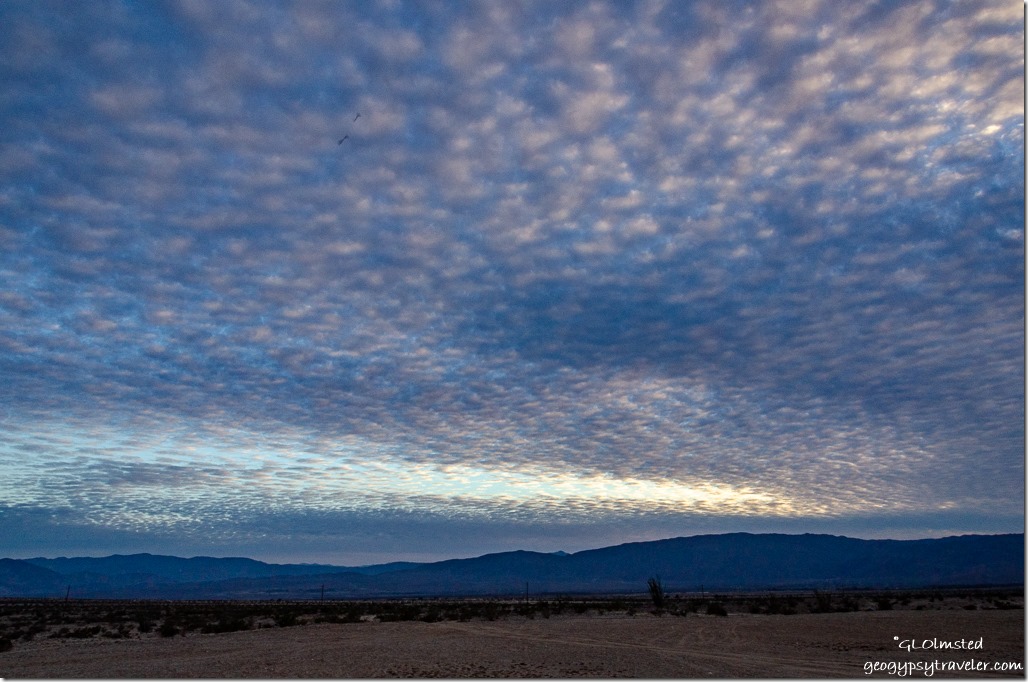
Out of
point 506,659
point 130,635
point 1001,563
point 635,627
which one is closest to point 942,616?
point 635,627

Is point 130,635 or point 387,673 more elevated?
point 387,673

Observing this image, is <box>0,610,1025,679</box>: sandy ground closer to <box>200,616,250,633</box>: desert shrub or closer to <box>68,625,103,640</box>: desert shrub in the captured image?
<box>68,625,103,640</box>: desert shrub

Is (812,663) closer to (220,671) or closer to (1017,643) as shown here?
(1017,643)

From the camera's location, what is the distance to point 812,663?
2189 centimetres

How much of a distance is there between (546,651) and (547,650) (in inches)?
13.0

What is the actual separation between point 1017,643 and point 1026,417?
17.3 metres

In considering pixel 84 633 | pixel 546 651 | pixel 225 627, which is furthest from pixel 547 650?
pixel 84 633

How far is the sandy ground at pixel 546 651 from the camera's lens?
21.6 m

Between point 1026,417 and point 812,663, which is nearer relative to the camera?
point 1026,417

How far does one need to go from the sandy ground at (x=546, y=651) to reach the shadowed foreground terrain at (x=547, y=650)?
4 cm

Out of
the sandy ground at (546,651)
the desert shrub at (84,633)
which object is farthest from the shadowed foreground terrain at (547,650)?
the desert shrub at (84,633)

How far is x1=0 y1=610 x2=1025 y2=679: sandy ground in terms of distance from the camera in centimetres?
2158

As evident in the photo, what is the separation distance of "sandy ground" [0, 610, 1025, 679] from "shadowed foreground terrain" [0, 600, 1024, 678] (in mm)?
41

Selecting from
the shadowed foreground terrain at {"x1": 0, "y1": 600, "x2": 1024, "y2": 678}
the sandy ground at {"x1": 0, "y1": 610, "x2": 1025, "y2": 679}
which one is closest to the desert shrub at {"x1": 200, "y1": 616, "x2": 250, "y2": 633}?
the shadowed foreground terrain at {"x1": 0, "y1": 600, "x2": 1024, "y2": 678}
